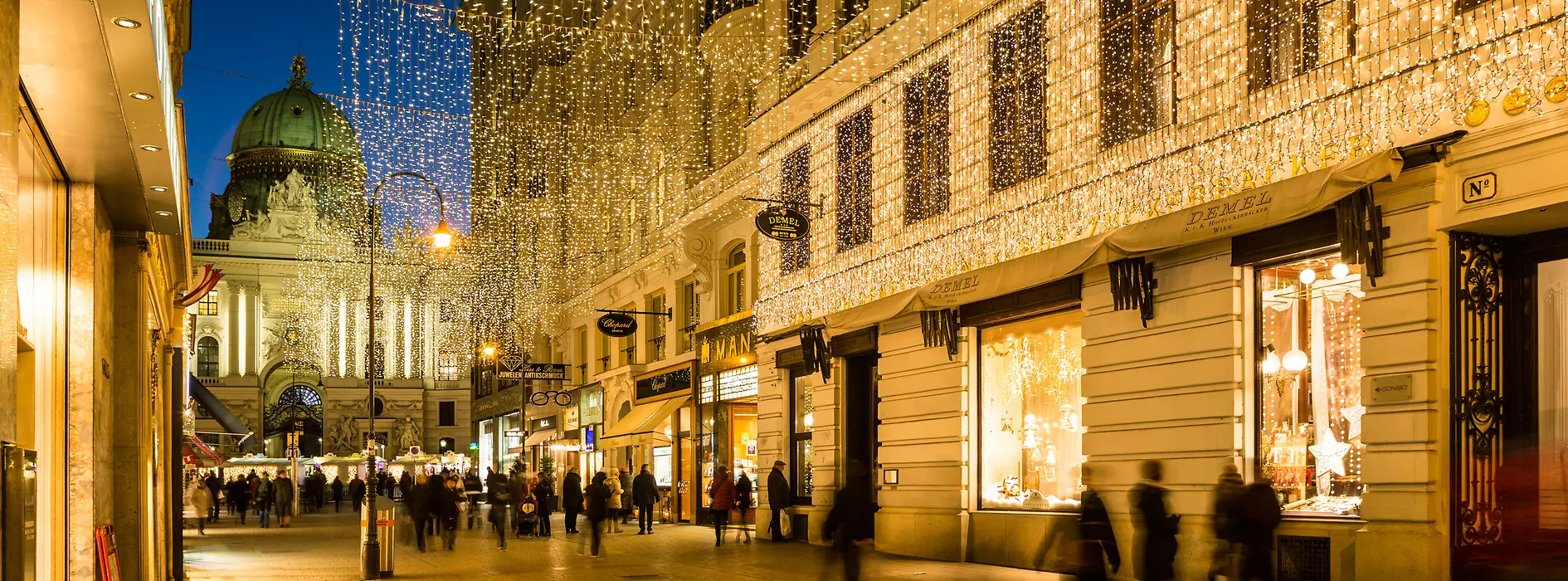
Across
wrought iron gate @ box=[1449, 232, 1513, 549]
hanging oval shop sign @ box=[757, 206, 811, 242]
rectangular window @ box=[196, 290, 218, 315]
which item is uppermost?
rectangular window @ box=[196, 290, 218, 315]

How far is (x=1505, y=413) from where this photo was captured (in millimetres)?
12555

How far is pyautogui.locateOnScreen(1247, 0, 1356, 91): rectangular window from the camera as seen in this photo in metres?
13.9

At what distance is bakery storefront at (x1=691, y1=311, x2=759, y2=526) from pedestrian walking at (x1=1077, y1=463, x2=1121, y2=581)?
63.7ft

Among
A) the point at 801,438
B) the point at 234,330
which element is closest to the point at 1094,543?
the point at 801,438

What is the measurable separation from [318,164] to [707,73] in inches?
2874

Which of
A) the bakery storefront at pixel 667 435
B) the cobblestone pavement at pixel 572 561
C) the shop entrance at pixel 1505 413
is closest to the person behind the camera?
the shop entrance at pixel 1505 413

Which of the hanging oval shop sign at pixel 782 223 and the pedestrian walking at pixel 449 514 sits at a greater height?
the hanging oval shop sign at pixel 782 223

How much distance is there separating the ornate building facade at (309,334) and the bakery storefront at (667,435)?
2194 inches

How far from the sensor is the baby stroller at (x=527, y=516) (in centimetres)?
3036

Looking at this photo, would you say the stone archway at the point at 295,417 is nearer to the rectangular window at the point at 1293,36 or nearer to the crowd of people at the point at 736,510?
the crowd of people at the point at 736,510

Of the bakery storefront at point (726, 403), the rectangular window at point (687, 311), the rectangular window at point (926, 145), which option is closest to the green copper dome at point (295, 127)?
the rectangular window at point (687, 311)

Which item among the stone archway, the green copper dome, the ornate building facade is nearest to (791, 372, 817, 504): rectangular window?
the ornate building facade

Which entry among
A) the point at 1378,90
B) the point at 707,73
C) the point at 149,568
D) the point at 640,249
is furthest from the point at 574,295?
the point at 1378,90

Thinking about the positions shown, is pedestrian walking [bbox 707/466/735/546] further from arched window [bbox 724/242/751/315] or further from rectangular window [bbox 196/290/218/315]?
rectangular window [bbox 196/290/218/315]
